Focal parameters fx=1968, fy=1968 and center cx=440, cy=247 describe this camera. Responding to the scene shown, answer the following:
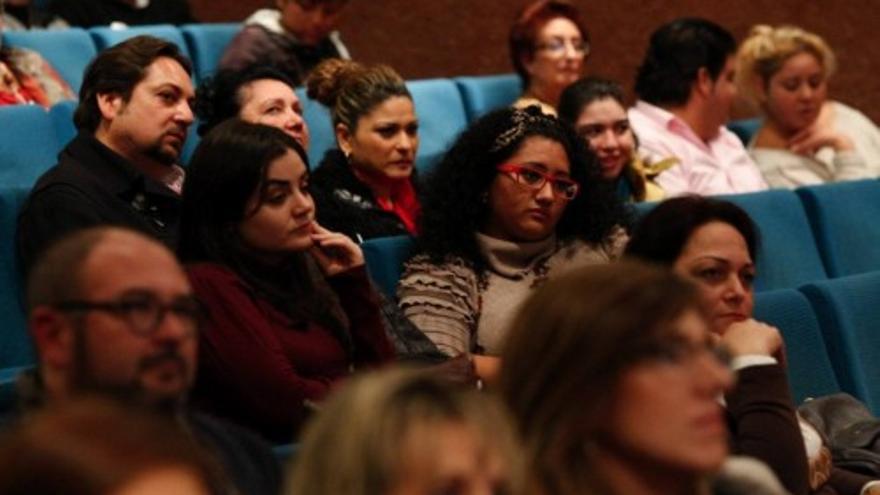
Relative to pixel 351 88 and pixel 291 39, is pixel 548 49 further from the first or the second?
pixel 351 88

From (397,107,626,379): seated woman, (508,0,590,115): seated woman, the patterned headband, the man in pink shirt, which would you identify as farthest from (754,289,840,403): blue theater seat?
(508,0,590,115): seated woman

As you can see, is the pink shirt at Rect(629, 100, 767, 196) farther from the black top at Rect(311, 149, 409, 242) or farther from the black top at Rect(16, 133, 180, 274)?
the black top at Rect(16, 133, 180, 274)

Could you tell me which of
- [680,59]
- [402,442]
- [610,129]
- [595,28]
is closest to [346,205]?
[610,129]

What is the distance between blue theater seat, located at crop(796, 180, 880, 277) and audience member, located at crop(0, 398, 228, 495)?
5.56 feet

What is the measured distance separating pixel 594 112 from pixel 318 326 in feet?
3.09

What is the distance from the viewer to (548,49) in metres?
2.83

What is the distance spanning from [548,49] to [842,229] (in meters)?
0.61

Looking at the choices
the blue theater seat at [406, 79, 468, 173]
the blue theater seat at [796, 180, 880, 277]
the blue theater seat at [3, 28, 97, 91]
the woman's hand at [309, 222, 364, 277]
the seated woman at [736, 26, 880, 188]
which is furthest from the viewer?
the seated woman at [736, 26, 880, 188]

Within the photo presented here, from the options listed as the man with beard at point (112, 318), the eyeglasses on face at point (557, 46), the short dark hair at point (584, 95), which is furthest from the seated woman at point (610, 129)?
the man with beard at point (112, 318)

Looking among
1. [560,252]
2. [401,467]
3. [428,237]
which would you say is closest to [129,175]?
[428,237]

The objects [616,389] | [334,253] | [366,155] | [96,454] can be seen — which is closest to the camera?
[96,454]

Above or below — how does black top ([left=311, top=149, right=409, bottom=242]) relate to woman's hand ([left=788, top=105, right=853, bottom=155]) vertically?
above

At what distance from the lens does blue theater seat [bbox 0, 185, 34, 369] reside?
5.92ft

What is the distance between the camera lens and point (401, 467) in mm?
904
